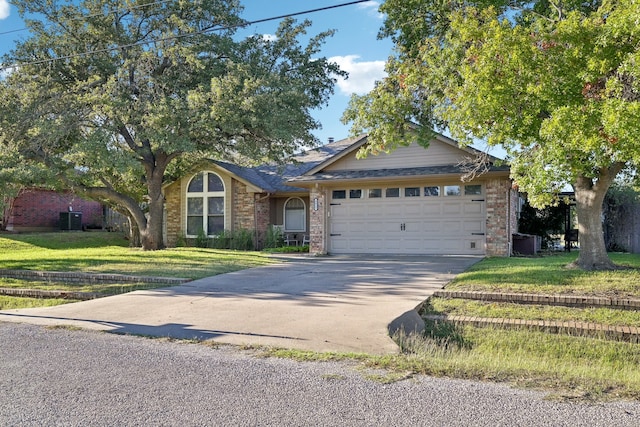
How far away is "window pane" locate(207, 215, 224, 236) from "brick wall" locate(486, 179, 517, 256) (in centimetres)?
1086

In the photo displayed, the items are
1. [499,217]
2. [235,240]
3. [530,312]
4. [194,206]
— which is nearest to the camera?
[530,312]

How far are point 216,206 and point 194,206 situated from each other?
109cm

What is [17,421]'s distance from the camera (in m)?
3.57

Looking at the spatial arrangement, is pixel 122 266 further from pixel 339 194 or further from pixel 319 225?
pixel 339 194

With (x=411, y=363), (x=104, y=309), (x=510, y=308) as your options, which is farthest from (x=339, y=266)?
(x=411, y=363)

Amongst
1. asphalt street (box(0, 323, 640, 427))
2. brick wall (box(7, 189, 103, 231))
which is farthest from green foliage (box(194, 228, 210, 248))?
asphalt street (box(0, 323, 640, 427))

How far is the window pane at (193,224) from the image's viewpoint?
21062mm

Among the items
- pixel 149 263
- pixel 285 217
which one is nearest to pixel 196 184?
pixel 285 217

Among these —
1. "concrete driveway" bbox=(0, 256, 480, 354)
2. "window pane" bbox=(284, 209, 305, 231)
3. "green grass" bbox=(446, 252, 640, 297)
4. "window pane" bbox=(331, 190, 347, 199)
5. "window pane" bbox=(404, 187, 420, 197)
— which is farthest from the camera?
"window pane" bbox=(284, 209, 305, 231)

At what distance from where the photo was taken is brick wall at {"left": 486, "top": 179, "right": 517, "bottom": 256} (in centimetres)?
1452

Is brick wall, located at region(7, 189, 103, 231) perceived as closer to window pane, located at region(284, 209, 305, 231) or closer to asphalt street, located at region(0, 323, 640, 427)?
window pane, located at region(284, 209, 305, 231)

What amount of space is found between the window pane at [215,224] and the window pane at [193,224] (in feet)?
1.52

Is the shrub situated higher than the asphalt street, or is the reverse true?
the shrub

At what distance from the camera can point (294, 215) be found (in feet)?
68.4
